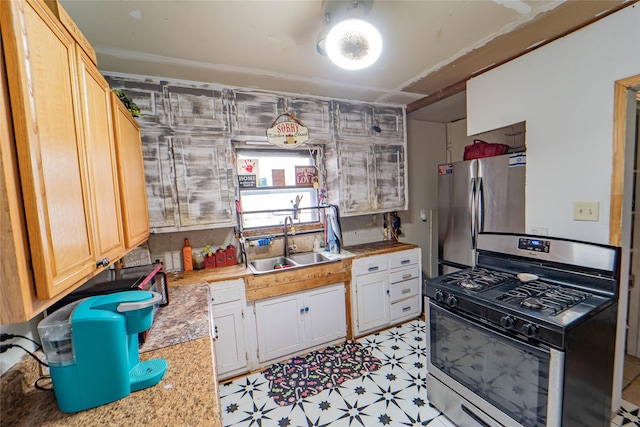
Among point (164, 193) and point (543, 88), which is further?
point (164, 193)

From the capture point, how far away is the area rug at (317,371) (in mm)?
2002

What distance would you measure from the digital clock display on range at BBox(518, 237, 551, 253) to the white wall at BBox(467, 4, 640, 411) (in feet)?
0.88

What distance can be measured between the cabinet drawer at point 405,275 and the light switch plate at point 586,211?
152 centimetres

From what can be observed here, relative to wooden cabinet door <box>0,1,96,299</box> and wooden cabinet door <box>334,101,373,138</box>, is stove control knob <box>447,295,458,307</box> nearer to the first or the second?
wooden cabinet door <box>0,1,96,299</box>

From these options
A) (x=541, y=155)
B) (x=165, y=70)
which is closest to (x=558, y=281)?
(x=541, y=155)

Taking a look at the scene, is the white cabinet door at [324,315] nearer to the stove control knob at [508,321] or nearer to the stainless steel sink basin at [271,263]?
the stainless steel sink basin at [271,263]

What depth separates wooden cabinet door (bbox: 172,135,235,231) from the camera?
2.20m

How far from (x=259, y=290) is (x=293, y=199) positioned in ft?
3.71

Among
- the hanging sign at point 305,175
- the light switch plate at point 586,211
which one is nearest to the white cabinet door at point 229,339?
the hanging sign at point 305,175

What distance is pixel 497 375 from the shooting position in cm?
138

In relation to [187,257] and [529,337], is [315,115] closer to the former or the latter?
[187,257]

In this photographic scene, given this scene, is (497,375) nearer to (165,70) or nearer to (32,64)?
(32,64)

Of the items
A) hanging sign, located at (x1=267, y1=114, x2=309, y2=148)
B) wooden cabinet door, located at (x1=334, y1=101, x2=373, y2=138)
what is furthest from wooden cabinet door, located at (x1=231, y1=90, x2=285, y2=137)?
wooden cabinet door, located at (x1=334, y1=101, x2=373, y2=138)

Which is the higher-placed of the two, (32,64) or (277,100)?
(277,100)
